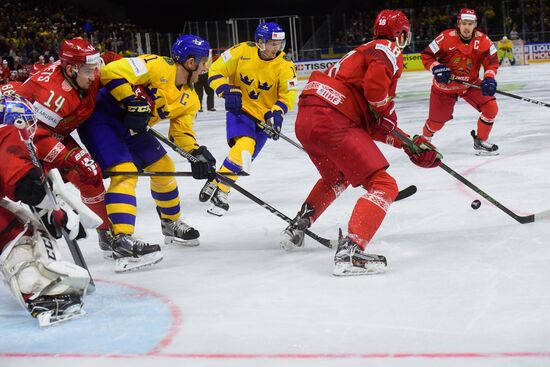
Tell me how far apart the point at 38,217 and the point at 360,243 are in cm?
123

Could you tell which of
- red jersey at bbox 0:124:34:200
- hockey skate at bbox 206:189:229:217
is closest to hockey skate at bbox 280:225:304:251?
hockey skate at bbox 206:189:229:217

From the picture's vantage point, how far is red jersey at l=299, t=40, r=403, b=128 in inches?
126

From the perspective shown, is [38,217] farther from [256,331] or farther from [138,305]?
[256,331]

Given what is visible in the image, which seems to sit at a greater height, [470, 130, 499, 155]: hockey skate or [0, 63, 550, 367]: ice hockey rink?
[0, 63, 550, 367]: ice hockey rink

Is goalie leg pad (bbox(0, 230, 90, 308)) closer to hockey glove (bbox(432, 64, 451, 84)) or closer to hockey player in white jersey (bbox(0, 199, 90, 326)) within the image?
hockey player in white jersey (bbox(0, 199, 90, 326))

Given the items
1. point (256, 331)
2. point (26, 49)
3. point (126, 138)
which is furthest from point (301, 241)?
point (26, 49)

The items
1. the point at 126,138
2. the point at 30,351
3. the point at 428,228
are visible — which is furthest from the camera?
the point at 428,228

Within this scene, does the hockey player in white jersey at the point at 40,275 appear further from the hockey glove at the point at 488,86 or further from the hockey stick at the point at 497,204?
the hockey glove at the point at 488,86

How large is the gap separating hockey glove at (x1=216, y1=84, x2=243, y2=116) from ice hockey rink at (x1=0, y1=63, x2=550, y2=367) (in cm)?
60

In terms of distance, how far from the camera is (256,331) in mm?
2555

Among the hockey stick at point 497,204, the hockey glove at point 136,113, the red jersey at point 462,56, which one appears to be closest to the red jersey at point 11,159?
the hockey glove at point 136,113

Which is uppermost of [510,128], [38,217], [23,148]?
[23,148]

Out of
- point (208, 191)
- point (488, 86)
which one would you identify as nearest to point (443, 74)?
point (488, 86)

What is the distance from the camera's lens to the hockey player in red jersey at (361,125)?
10.4ft
